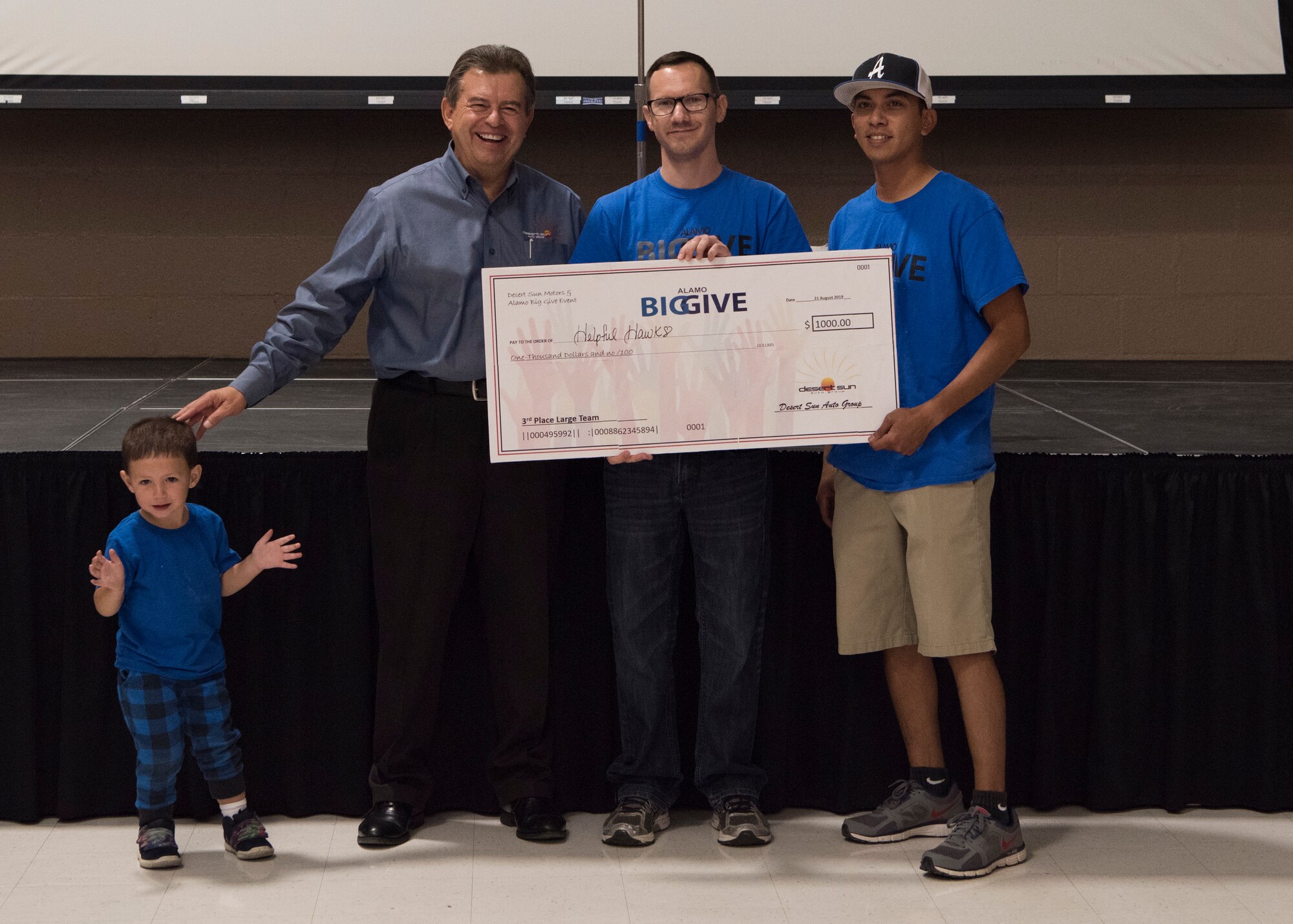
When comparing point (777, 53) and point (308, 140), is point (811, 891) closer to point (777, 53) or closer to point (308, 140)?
point (777, 53)

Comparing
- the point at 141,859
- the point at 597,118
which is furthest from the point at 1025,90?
the point at 141,859

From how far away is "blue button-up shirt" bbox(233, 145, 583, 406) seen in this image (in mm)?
2094

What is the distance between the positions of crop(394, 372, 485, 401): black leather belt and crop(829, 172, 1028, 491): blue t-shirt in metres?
0.64

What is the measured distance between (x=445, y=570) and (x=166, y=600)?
451 millimetres

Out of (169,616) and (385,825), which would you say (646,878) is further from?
(169,616)

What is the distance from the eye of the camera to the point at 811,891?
2088mm

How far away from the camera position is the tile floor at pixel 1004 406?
272 cm

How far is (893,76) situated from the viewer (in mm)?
2014

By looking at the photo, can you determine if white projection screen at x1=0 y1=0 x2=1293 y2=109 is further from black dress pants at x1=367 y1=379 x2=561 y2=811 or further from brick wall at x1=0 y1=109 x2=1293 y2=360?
black dress pants at x1=367 y1=379 x2=561 y2=811

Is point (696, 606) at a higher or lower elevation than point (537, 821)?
higher

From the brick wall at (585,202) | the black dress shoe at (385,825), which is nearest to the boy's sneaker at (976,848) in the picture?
the black dress shoe at (385,825)

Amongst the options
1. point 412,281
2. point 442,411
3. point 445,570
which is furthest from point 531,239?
point 445,570

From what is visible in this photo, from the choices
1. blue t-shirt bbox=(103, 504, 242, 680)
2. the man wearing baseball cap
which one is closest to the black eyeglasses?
the man wearing baseball cap

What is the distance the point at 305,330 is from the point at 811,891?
1244 millimetres
